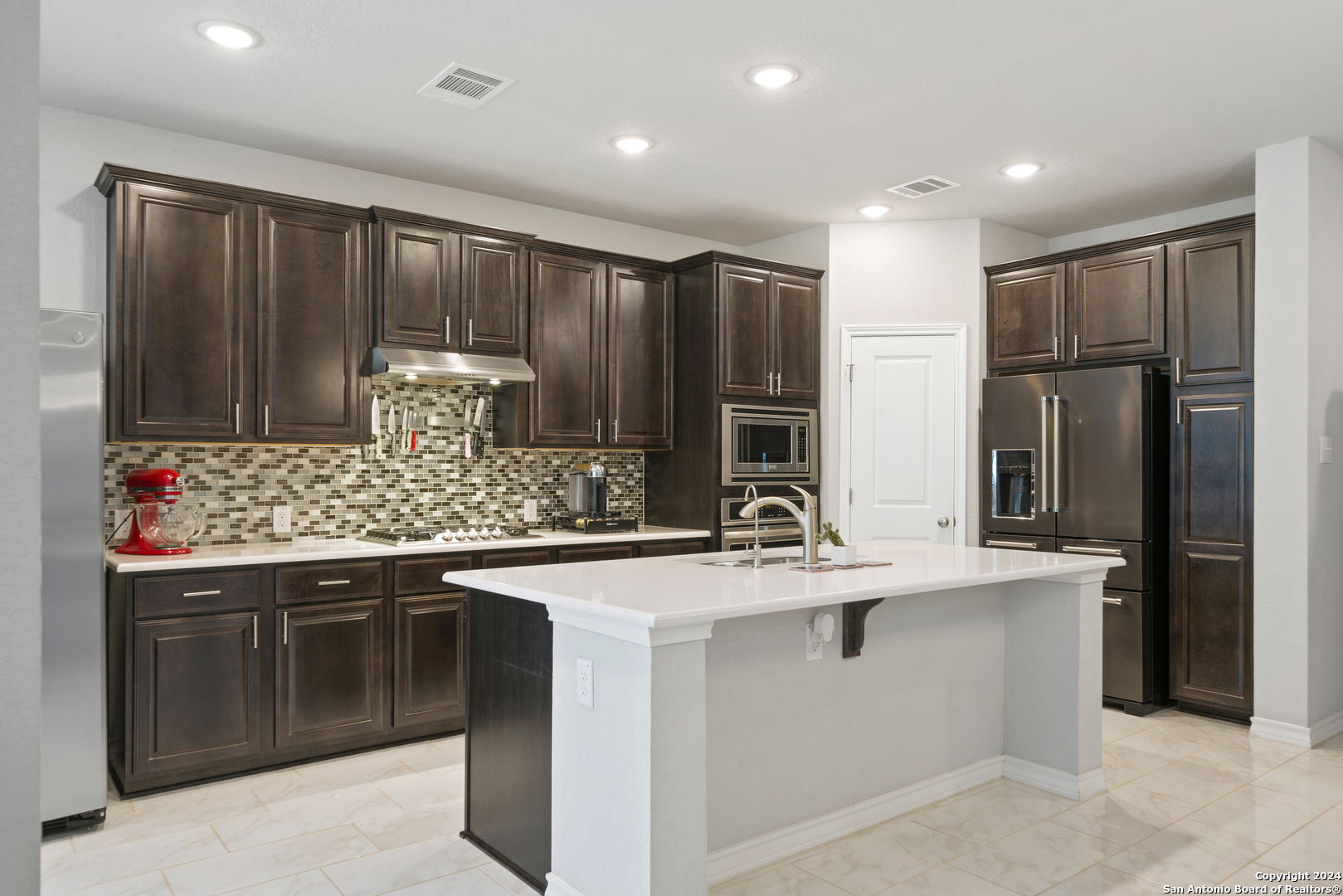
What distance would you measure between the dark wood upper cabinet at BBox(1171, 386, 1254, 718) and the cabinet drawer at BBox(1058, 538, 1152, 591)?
0.15 metres

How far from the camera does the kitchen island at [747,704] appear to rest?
213 centimetres

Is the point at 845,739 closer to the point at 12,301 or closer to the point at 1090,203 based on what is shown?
the point at 12,301

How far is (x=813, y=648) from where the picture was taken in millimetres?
2852

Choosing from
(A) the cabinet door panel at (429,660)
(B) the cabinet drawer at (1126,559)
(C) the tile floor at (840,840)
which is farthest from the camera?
(B) the cabinet drawer at (1126,559)

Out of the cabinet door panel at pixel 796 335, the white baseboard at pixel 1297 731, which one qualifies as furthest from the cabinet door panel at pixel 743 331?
the white baseboard at pixel 1297 731

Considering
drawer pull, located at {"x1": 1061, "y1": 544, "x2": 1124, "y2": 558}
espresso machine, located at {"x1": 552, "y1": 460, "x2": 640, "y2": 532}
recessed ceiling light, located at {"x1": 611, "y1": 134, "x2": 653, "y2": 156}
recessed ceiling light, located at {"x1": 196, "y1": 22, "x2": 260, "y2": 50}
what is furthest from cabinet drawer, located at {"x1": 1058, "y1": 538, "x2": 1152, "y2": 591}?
recessed ceiling light, located at {"x1": 196, "y1": 22, "x2": 260, "y2": 50}

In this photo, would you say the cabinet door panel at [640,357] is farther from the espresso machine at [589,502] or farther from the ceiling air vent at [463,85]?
the ceiling air vent at [463,85]

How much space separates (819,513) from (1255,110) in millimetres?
2980

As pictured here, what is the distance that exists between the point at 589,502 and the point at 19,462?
149 inches

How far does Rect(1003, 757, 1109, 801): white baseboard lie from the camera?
10.7 ft

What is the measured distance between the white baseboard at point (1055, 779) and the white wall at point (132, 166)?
12.2 feet

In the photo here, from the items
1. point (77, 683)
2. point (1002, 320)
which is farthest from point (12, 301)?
point (1002, 320)

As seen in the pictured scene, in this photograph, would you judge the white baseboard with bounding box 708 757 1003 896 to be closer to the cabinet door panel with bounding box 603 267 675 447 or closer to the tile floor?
the tile floor

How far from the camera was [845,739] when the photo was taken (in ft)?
9.72
